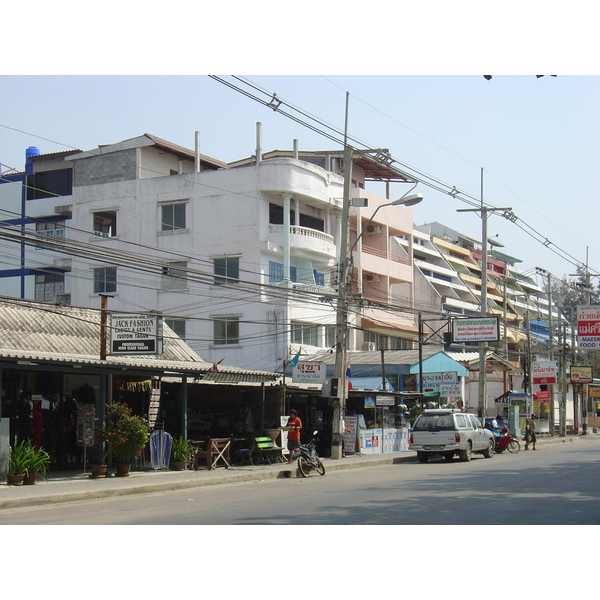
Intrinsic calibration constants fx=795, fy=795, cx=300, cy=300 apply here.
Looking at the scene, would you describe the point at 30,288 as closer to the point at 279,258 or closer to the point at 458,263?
the point at 279,258

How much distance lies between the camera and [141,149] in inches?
1831

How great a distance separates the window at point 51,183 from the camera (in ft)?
160

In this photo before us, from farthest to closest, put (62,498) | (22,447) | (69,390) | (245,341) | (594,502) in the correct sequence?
(245,341), (69,390), (22,447), (62,498), (594,502)

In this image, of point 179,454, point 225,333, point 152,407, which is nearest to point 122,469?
point 179,454

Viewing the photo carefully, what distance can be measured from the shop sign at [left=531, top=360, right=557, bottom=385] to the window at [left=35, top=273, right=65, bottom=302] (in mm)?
30330

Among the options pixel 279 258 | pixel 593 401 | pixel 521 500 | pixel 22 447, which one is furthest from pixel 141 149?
pixel 593 401

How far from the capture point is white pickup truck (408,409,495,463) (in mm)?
28594

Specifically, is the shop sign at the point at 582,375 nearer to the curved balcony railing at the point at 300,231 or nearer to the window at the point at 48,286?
the curved balcony railing at the point at 300,231

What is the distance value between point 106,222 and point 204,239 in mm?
7338

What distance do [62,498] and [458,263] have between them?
8970 centimetres

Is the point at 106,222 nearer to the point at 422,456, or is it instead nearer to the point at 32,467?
the point at 422,456

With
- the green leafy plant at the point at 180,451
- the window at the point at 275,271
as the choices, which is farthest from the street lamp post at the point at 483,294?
Answer: the green leafy plant at the point at 180,451

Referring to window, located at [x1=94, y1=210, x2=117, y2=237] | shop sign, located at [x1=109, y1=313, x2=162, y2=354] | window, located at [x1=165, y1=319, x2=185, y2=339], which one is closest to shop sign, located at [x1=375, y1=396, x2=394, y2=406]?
shop sign, located at [x1=109, y1=313, x2=162, y2=354]

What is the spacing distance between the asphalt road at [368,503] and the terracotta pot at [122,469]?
2.40m
